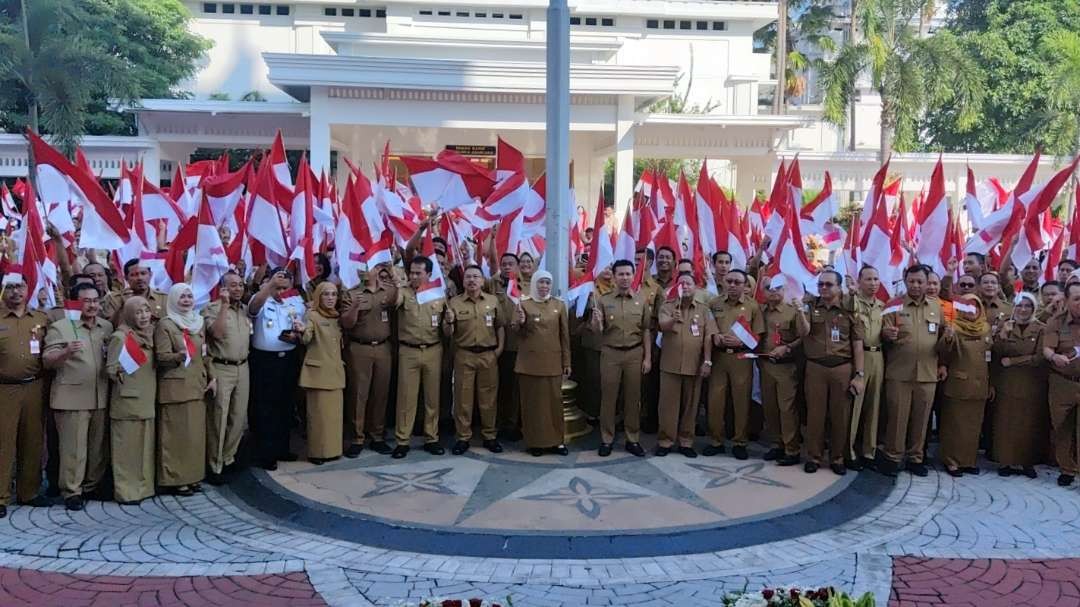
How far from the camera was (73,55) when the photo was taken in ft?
59.5

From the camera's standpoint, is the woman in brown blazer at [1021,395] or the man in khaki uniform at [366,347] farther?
the man in khaki uniform at [366,347]

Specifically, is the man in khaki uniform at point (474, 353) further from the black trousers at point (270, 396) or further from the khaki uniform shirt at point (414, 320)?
the black trousers at point (270, 396)

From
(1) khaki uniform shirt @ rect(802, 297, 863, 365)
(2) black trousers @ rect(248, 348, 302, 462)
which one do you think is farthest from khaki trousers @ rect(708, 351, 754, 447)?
(2) black trousers @ rect(248, 348, 302, 462)

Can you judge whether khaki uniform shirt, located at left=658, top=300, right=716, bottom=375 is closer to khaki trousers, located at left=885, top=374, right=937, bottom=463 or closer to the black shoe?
the black shoe

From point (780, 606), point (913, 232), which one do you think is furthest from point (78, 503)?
point (913, 232)

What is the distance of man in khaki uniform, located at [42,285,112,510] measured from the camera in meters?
5.81

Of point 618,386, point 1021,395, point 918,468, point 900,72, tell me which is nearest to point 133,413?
point 618,386

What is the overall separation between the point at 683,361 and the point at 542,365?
46.9 inches

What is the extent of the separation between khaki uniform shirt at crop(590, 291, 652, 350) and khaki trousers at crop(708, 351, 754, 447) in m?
0.71

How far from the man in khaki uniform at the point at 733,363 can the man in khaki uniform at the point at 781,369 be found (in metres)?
Answer: 0.11

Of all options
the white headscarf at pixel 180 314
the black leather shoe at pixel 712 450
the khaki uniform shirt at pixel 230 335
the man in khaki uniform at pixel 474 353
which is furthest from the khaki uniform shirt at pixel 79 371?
the black leather shoe at pixel 712 450

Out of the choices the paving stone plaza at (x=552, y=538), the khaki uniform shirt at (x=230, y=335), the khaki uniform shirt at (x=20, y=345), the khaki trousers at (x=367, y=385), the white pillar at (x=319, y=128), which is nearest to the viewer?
the paving stone plaza at (x=552, y=538)

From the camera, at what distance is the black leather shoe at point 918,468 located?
269 inches

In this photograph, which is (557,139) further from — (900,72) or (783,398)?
(900,72)
